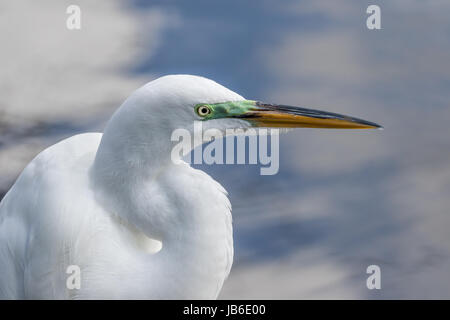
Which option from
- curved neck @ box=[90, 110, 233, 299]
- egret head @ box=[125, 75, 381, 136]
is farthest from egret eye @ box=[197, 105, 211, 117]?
curved neck @ box=[90, 110, 233, 299]

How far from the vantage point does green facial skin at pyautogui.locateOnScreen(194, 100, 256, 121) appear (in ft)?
7.36

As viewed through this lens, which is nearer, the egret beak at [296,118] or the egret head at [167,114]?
the egret head at [167,114]

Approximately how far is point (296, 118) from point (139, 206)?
66 cm

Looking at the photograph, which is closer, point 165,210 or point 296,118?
point 165,210

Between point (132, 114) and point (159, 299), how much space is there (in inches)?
26.3

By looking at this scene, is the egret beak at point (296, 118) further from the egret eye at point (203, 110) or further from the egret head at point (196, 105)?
the egret eye at point (203, 110)

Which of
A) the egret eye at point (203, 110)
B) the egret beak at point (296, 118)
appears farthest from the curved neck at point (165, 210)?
the egret beak at point (296, 118)

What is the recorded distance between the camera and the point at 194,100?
7.21ft

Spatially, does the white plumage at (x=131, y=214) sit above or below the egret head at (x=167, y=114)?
below

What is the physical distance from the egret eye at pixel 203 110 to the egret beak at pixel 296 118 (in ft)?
0.49

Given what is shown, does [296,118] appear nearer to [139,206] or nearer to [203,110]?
[203,110]

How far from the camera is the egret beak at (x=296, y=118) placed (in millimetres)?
2352

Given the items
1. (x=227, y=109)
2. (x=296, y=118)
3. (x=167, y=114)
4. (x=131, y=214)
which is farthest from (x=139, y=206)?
(x=296, y=118)

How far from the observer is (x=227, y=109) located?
89.4 inches
